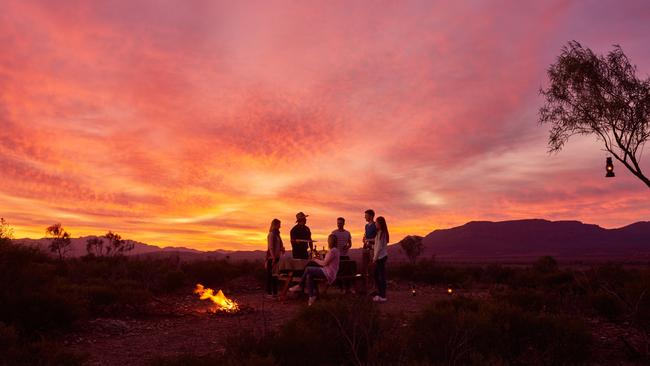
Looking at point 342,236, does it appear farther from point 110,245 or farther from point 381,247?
point 110,245

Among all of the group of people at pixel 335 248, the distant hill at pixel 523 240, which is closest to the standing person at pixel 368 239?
the group of people at pixel 335 248

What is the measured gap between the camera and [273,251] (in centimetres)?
1390

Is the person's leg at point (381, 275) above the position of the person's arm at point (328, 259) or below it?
below

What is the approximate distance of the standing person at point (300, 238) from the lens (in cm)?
1391

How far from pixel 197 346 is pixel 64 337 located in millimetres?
2511

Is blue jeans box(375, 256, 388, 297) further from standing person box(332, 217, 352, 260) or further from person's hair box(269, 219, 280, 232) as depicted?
person's hair box(269, 219, 280, 232)

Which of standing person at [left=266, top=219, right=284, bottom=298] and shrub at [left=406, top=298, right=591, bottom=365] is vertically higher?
standing person at [left=266, top=219, right=284, bottom=298]

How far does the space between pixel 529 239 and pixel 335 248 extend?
125 m

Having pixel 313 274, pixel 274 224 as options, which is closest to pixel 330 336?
pixel 313 274

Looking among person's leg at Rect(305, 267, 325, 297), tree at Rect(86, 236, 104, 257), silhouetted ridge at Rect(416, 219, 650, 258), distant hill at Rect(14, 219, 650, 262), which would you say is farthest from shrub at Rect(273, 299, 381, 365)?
silhouetted ridge at Rect(416, 219, 650, 258)

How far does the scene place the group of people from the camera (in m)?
11.3

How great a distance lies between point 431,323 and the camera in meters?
6.48

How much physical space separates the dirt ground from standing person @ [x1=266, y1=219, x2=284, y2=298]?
4.45 feet

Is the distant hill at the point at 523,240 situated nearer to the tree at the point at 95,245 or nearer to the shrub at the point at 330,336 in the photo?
the tree at the point at 95,245
